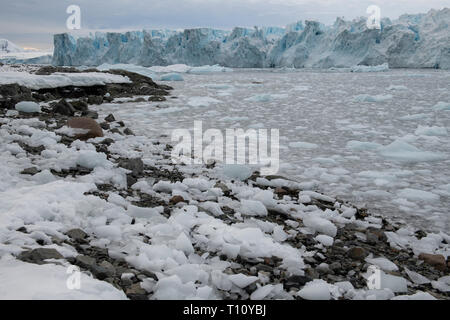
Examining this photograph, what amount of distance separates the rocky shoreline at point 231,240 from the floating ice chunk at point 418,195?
0.70 metres

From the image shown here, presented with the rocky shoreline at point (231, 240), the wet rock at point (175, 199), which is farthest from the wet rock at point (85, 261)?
the wet rock at point (175, 199)

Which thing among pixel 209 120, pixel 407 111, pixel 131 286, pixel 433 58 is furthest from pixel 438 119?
pixel 433 58

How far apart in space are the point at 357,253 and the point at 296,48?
159ft

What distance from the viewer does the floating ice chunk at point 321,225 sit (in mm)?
2781

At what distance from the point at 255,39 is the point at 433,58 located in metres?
23.3

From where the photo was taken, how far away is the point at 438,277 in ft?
7.64

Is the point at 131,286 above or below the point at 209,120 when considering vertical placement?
below

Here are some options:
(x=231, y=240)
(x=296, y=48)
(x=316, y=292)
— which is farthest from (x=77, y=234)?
(x=296, y=48)

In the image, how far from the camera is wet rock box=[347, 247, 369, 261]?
2455mm

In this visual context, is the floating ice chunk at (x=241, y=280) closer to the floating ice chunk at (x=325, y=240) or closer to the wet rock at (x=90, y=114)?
the floating ice chunk at (x=325, y=240)

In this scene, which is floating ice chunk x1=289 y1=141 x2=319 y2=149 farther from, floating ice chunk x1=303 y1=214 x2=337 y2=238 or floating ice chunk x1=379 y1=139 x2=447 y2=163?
floating ice chunk x1=303 y1=214 x2=337 y2=238

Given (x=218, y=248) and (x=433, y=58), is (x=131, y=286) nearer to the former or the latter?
(x=218, y=248)

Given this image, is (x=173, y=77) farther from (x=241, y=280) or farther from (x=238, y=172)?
(x=241, y=280)

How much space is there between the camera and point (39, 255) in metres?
1.90
